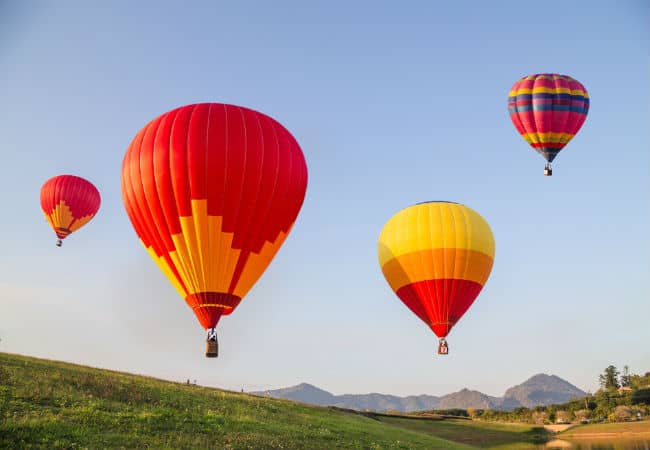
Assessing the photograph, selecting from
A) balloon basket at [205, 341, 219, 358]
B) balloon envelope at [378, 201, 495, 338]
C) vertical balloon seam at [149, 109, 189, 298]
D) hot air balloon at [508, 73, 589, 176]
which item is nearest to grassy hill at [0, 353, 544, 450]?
balloon basket at [205, 341, 219, 358]

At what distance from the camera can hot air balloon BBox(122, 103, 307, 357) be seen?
1203 inches

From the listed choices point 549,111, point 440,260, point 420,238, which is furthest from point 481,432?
point 549,111

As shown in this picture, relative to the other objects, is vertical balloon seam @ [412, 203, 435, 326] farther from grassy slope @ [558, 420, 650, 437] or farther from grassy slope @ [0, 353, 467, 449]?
grassy slope @ [558, 420, 650, 437]

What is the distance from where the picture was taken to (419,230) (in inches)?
1880

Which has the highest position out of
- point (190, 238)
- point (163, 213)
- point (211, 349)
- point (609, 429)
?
point (163, 213)

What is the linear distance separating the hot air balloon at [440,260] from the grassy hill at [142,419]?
9623mm

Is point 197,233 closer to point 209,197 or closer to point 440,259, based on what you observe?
point 209,197

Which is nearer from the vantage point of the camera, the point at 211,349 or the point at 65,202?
the point at 211,349

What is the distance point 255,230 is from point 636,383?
5445 inches

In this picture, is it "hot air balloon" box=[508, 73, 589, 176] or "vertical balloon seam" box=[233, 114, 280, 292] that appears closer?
"vertical balloon seam" box=[233, 114, 280, 292]

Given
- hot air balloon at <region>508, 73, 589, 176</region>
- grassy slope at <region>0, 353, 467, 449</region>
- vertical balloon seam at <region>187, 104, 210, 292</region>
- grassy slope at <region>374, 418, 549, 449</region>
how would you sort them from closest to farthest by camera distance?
grassy slope at <region>0, 353, 467, 449</region> → vertical balloon seam at <region>187, 104, 210, 292</region> → hot air balloon at <region>508, 73, 589, 176</region> → grassy slope at <region>374, 418, 549, 449</region>

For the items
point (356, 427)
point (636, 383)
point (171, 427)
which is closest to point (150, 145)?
point (171, 427)

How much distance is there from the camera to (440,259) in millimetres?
45875

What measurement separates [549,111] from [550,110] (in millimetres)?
126
